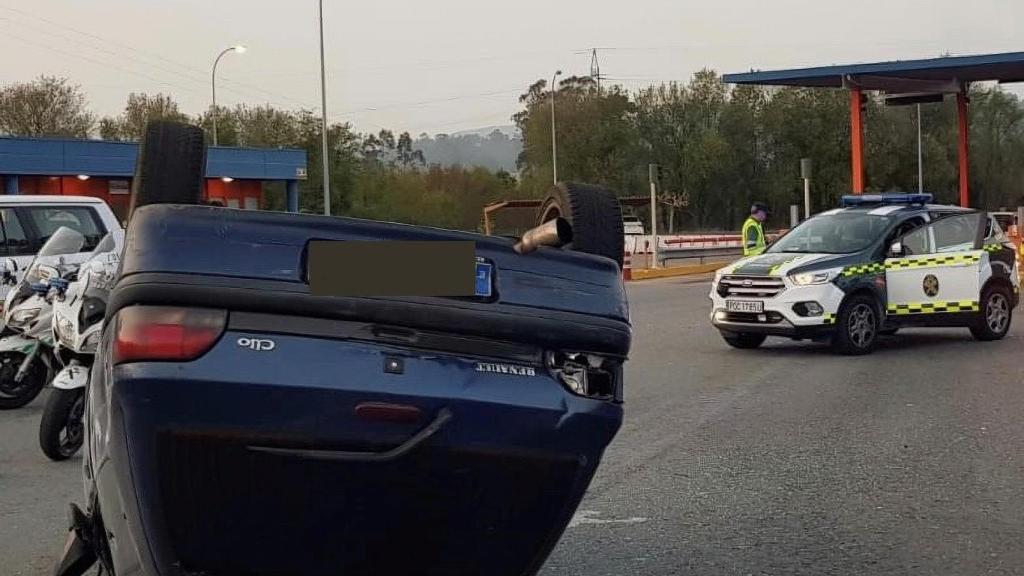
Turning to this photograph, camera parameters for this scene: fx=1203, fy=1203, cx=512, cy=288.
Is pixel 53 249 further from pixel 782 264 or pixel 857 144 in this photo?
pixel 857 144

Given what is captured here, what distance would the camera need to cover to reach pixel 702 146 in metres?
74.4

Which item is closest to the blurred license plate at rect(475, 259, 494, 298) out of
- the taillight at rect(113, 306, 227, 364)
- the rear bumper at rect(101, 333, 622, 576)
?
the rear bumper at rect(101, 333, 622, 576)

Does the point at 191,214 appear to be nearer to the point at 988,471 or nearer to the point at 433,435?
the point at 433,435

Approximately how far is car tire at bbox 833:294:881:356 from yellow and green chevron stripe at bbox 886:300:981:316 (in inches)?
13.6

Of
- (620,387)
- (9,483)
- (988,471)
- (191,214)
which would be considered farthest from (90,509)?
(988,471)

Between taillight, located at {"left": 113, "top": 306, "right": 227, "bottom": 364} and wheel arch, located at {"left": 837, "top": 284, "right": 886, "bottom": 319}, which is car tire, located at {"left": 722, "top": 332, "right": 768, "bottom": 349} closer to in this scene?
wheel arch, located at {"left": 837, "top": 284, "right": 886, "bottom": 319}

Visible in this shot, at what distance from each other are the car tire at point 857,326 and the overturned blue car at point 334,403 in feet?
32.7

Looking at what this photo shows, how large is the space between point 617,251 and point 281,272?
122cm

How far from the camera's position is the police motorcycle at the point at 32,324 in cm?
839

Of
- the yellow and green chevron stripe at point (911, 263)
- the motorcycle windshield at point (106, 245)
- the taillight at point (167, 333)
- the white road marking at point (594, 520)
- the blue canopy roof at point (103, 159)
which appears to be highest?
the blue canopy roof at point (103, 159)

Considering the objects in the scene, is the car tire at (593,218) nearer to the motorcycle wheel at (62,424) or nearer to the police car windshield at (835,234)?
the motorcycle wheel at (62,424)

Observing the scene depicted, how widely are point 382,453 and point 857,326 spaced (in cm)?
1077

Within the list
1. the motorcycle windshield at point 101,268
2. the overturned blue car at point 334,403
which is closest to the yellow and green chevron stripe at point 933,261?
the motorcycle windshield at point 101,268

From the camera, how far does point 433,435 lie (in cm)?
321
